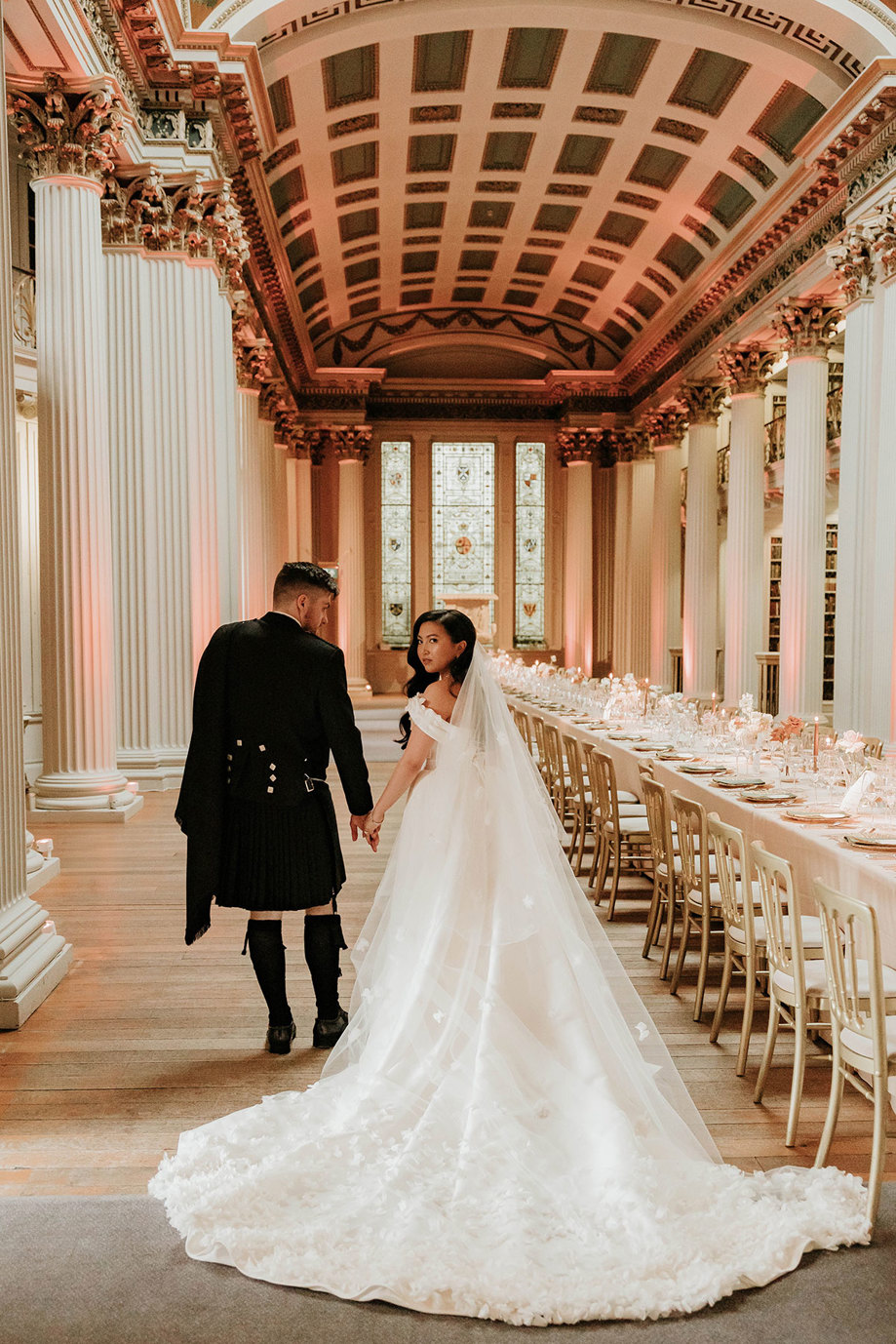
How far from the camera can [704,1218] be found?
2736mm

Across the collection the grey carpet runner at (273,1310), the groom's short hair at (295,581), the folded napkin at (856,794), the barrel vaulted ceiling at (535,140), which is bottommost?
the grey carpet runner at (273,1310)

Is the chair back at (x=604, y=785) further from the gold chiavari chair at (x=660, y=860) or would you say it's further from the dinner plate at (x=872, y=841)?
the dinner plate at (x=872, y=841)

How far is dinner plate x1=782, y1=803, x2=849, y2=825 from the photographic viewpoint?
5.18 m

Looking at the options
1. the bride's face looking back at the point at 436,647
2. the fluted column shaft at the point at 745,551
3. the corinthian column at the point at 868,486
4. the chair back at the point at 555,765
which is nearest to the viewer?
the bride's face looking back at the point at 436,647

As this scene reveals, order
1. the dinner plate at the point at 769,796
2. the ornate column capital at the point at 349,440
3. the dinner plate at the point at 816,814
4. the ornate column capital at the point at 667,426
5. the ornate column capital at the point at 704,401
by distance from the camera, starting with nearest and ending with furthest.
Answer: the dinner plate at the point at 816,814 → the dinner plate at the point at 769,796 → the ornate column capital at the point at 704,401 → the ornate column capital at the point at 667,426 → the ornate column capital at the point at 349,440

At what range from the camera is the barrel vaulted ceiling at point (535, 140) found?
12469mm

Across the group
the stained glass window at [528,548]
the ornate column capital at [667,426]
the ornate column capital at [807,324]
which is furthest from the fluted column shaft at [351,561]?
the ornate column capital at [807,324]

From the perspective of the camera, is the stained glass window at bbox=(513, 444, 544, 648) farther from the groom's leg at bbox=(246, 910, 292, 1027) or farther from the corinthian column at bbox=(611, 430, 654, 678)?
the groom's leg at bbox=(246, 910, 292, 1027)

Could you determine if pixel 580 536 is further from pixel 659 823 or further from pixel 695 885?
pixel 695 885

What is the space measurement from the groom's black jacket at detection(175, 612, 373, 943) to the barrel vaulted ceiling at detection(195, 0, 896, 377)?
8.88 m

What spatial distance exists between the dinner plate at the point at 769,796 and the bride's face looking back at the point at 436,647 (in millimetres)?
2551

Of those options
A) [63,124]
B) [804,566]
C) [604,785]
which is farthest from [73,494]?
[804,566]

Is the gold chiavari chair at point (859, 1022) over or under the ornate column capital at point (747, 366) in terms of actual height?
under

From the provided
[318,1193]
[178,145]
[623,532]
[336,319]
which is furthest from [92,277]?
[623,532]
